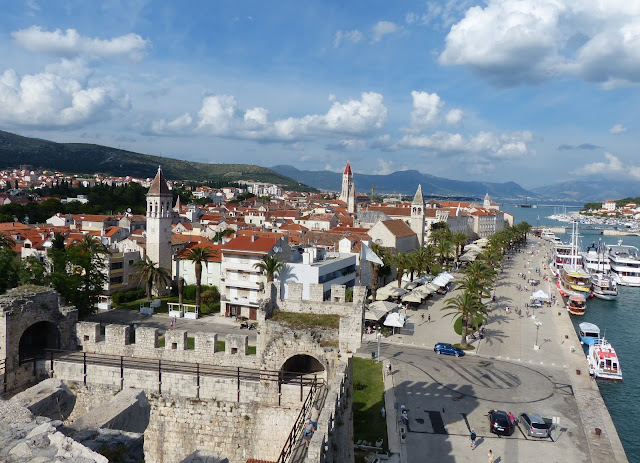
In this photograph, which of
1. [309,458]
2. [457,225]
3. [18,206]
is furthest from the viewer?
[457,225]

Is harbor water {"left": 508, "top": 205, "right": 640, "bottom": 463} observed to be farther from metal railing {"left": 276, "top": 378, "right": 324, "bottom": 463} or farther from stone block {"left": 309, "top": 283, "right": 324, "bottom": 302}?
metal railing {"left": 276, "top": 378, "right": 324, "bottom": 463}

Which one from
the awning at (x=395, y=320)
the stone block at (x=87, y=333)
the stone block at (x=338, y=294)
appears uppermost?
the stone block at (x=338, y=294)

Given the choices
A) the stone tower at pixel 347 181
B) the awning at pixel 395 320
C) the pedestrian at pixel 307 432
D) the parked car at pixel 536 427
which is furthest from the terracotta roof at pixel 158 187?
the stone tower at pixel 347 181

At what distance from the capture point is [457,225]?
12288cm

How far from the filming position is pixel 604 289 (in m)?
65.4

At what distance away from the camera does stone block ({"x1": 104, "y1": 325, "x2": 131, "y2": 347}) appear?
631 inches

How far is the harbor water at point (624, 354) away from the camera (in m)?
27.0

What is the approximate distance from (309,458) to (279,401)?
5.88 meters

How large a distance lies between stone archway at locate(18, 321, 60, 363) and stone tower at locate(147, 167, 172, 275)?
38.8m

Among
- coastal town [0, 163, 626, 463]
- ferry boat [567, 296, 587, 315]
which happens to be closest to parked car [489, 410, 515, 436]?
coastal town [0, 163, 626, 463]

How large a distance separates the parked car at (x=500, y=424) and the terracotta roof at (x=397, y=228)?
184 ft

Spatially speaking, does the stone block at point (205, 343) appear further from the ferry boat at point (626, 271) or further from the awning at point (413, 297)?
the ferry boat at point (626, 271)

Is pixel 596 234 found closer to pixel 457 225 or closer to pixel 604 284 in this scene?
pixel 457 225

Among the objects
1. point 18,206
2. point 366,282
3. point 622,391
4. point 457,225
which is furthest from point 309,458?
point 457,225
